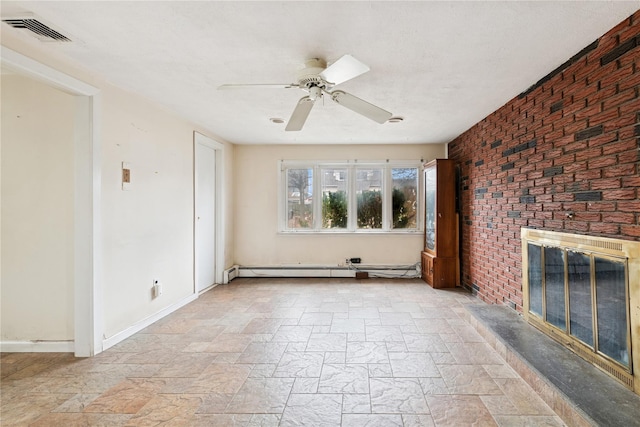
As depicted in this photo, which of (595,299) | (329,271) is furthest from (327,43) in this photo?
(329,271)

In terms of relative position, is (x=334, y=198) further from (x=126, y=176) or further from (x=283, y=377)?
(x=283, y=377)

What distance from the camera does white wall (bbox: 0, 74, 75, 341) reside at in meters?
2.56

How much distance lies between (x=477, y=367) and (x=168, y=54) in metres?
3.25

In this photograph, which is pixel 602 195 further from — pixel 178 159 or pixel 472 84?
pixel 178 159

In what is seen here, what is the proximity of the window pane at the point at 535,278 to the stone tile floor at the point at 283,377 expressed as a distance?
1.84 feet

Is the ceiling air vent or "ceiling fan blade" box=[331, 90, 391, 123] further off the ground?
the ceiling air vent

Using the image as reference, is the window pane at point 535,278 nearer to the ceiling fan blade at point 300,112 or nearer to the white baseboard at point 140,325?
the ceiling fan blade at point 300,112

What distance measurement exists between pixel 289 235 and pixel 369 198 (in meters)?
1.56

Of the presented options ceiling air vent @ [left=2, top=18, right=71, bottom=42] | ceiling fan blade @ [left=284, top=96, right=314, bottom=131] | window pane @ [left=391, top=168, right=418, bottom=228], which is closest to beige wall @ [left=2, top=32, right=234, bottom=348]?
ceiling air vent @ [left=2, top=18, right=71, bottom=42]

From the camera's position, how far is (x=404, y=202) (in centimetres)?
530

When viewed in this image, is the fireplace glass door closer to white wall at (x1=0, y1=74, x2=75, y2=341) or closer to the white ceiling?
the white ceiling

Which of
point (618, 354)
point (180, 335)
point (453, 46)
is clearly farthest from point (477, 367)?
point (180, 335)

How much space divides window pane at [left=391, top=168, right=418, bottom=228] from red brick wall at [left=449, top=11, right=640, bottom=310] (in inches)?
52.2

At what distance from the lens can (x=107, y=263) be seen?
8.64ft
